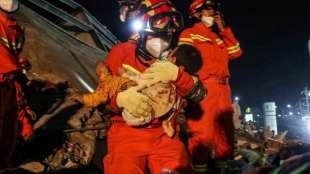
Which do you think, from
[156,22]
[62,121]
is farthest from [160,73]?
[62,121]

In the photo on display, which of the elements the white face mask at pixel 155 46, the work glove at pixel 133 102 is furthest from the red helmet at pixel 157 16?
the work glove at pixel 133 102

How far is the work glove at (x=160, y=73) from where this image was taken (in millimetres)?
3055

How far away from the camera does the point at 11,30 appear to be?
13.9 ft

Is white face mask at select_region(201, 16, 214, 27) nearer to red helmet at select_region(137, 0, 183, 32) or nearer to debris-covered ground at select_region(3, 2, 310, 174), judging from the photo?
red helmet at select_region(137, 0, 183, 32)

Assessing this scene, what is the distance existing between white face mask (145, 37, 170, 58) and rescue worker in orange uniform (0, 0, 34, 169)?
5.15 feet

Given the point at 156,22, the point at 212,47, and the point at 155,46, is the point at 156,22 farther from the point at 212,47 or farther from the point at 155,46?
the point at 212,47

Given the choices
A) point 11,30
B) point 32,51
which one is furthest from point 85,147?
point 32,51

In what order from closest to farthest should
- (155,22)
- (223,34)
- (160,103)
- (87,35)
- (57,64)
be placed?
1. (160,103)
2. (155,22)
3. (223,34)
4. (57,64)
5. (87,35)

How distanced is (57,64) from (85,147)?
2223 millimetres

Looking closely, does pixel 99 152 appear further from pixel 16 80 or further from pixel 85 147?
pixel 16 80

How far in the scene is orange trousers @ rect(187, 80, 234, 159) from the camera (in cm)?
446

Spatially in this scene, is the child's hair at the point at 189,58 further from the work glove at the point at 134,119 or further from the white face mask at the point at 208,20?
the work glove at the point at 134,119

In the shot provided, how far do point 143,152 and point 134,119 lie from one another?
27cm

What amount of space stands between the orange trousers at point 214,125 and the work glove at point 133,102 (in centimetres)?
161
